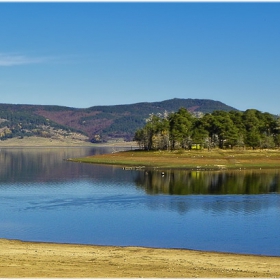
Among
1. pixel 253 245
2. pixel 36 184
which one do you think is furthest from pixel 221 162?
pixel 253 245

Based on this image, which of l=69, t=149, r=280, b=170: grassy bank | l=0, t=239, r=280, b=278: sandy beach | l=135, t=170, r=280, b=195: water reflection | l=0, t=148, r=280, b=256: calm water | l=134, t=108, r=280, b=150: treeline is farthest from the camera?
l=134, t=108, r=280, b=150: treeline

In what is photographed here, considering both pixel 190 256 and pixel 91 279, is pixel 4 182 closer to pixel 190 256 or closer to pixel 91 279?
pixel 190 256

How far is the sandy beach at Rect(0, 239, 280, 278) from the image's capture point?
97.4ft

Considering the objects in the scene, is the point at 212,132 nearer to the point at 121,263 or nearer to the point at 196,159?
the point at 196,159

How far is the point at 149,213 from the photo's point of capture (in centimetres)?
5825

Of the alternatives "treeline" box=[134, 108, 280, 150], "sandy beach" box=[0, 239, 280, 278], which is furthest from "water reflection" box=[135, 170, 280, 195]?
"treeline" box=[134, 108, 280, 150]

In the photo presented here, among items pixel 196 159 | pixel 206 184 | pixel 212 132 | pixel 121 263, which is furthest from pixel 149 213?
pixel 212 132

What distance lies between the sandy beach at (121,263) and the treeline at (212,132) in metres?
138

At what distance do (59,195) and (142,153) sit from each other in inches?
3834

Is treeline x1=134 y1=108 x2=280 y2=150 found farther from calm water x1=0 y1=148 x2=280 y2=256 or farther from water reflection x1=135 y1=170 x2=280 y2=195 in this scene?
calm water x1=0 y1=148 x2=280 y2=256

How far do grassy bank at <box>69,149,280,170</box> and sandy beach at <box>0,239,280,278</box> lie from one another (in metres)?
92.9

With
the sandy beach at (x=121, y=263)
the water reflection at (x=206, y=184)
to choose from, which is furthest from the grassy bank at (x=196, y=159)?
the sandy beach at (x=121, y=263)

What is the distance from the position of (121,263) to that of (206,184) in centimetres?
5911

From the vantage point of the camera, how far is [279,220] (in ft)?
172
